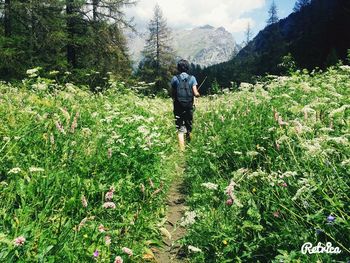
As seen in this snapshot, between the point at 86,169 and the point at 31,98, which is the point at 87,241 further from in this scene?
the point at 31,98

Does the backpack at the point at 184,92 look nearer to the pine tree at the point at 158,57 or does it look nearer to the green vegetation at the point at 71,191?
the green vegetation at the point at 71,191

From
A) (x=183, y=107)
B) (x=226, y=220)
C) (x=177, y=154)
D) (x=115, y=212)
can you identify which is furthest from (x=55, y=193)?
(x=183, y=107)

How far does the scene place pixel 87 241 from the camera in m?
3.84

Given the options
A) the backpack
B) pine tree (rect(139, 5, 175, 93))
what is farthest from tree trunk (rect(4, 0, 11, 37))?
pine tree (rect(139, 5, 175, 93))

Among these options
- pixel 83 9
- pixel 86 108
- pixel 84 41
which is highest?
pixel 83 9

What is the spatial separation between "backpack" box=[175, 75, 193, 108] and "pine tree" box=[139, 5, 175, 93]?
1826 inches

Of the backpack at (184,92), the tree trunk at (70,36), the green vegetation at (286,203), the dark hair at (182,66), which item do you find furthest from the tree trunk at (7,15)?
the green vegetation at (286,203)

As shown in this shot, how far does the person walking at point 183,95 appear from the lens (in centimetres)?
1041

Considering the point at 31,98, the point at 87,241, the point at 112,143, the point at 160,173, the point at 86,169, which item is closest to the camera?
the point at 87,241

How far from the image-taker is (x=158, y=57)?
6016cm

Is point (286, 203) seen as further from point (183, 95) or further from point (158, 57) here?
point (158, 57)

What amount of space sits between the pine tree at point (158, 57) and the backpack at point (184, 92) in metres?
46.4

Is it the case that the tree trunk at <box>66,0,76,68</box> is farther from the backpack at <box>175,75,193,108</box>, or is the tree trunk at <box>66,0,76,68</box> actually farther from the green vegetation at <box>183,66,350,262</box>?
the green vegetation at <box>183,66,350,262</box>

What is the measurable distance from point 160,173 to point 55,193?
2.45 meters
